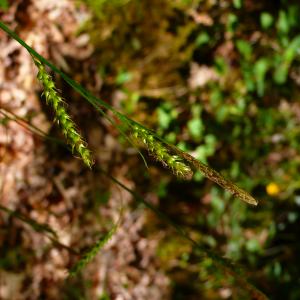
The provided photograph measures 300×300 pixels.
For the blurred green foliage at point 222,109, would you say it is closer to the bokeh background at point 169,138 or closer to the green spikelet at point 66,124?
the bokeh background at point 169,138

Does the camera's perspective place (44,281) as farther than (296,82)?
No

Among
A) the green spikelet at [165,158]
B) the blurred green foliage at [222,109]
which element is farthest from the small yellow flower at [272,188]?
the green spikelet at [165,158]

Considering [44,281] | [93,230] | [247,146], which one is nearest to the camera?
[44,281]

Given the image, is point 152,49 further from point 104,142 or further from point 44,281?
point 44,281

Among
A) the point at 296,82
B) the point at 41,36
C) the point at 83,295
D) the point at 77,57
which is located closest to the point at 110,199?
the point at 83,295

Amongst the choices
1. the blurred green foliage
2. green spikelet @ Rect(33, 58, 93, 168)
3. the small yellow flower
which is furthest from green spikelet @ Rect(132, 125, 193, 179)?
the small yellow flower

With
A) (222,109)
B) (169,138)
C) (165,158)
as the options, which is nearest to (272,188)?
(222,109)

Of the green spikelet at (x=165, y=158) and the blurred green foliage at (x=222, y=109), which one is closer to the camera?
the green spikelet at (x=165, y=158)
